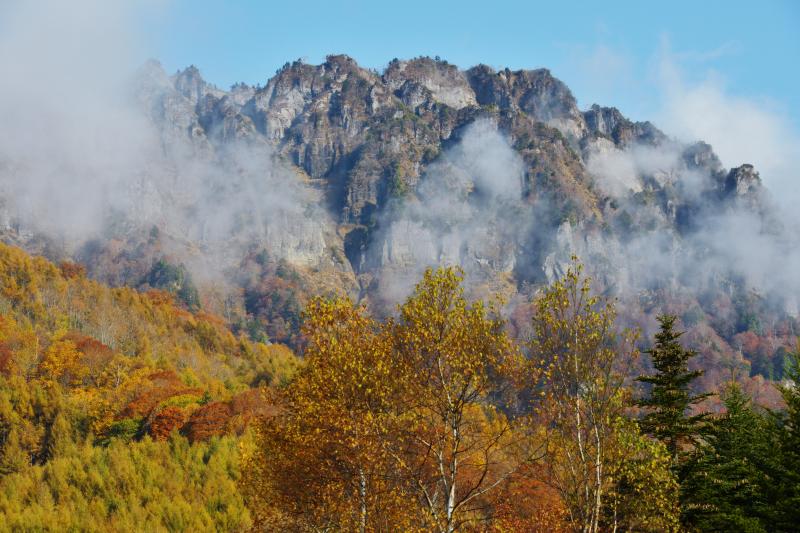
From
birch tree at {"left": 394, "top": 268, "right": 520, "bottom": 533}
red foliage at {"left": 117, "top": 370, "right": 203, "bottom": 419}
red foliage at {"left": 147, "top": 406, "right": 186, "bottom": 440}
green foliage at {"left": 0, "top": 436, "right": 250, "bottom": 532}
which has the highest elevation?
red foliage at {"left": 117, "top": 370, "right": 203, "bottom": 419}

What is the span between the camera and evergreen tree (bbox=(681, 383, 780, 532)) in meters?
20.2

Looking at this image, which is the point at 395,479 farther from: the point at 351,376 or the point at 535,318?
the point at 535,318

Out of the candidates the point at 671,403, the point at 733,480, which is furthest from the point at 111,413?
the point at 733,480

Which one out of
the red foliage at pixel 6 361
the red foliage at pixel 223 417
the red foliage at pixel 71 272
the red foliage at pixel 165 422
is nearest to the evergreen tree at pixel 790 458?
the red foliage at pixel 223 417

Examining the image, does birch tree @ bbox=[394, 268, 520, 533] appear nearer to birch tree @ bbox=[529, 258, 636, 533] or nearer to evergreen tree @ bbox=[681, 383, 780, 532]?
birch tree @ bbox=[529, 258, 636, 533]

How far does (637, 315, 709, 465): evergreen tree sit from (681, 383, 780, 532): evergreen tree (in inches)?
43.0

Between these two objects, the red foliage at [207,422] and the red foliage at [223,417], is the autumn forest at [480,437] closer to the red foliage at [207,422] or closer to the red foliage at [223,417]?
the red foliage at [207,422]

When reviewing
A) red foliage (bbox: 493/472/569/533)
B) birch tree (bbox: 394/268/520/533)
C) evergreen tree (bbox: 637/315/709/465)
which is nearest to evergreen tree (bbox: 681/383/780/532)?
evergreen tree (bbox: 637/315/709/465)

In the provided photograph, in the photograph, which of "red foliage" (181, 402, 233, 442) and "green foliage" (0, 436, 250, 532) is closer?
"green foliage" (0, 436, 250, 532)

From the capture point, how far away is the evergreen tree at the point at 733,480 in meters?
20.2

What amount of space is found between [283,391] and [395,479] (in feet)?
18.8

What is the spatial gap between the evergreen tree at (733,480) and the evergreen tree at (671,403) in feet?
3.58

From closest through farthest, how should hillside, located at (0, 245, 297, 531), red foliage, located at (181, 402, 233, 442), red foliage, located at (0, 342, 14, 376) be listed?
hillside, located at (0, 245, 297, 531) → red foliage, located at (181, 402, 233, 442) → red foliage, located at (0, 342, 14, 376)

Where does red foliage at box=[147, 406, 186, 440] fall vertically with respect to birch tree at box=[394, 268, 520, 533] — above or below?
above
